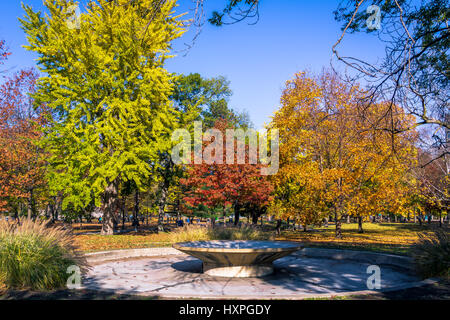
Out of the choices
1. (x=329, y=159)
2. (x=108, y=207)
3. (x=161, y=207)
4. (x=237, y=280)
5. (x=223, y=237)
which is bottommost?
(x=237, y=280)

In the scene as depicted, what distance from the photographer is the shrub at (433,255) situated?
7020mm

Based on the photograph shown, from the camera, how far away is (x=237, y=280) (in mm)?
7805

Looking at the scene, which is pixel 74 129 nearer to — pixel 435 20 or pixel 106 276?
pixel 106 276

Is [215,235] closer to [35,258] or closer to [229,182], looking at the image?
[229,182]

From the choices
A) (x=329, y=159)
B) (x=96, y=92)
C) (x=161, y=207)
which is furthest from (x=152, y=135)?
(x=329, y=159)

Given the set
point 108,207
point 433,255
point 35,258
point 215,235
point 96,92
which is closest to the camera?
point 35,258

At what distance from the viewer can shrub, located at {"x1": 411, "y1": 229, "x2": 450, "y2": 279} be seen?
7.02 m

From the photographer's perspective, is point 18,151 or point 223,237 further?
point 18,151

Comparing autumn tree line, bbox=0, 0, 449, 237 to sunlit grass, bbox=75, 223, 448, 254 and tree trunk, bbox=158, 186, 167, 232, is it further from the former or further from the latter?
tree trunk, bbox=158, 186, 167, 232

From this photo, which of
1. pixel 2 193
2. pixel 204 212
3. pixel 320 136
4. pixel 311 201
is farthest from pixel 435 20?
pixel 2 193

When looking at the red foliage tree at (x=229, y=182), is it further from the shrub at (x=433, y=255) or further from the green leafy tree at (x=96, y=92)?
the shrub at (x=433, y=255)

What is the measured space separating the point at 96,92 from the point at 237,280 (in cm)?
1499

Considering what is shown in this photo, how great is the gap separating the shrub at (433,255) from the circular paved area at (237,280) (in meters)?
0.44
